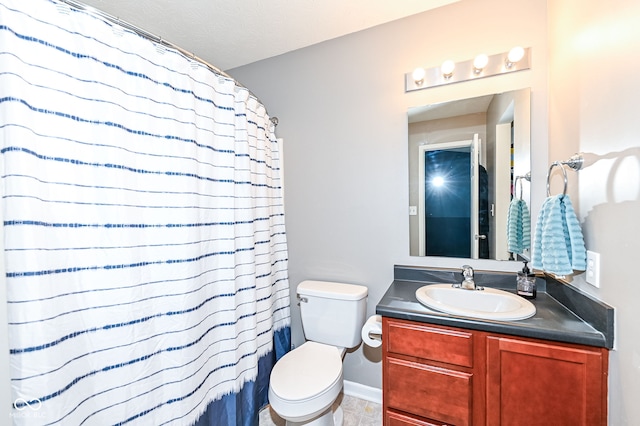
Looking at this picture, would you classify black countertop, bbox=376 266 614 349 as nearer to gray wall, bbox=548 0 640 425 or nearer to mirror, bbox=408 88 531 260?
gray wall, bbox=548 0 640 425

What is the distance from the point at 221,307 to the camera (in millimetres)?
1375

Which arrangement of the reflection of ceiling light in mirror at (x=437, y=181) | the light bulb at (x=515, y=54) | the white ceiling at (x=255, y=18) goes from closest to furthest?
the light bulb at (x=515, y=54) → the white ceiling at (x=255, y=18) → the reflection of ceiling light in mirror at (x=437, y=181)

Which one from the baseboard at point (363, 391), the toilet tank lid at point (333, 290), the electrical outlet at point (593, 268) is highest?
the electrical outlet at point (593, 268)

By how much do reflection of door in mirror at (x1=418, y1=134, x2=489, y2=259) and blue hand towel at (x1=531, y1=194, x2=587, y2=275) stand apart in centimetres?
45

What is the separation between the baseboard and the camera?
1838 mm

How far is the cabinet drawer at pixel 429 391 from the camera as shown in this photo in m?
1.13

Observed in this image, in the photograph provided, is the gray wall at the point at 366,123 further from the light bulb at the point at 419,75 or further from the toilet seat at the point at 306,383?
the toilet seat at the point at 306,383

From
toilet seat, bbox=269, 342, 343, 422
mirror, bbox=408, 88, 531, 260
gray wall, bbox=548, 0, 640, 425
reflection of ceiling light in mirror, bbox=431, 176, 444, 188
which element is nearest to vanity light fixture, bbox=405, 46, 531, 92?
mirror, bbox=408, 88, 531, 260

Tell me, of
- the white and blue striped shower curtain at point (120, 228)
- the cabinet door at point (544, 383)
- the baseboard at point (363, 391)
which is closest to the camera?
the white and blue striped shower curtain at point (120, 228)

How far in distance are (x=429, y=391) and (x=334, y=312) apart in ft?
2.27

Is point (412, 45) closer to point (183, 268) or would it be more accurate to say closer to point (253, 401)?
point (183, 268)

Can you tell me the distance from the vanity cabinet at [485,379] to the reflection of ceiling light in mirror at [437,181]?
2.88 feet

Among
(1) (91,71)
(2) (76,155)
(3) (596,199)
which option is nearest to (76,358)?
(2) (76,155)

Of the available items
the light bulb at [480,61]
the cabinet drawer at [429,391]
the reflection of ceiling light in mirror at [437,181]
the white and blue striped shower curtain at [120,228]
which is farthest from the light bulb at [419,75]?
the cabinet drawer at [429,391]
